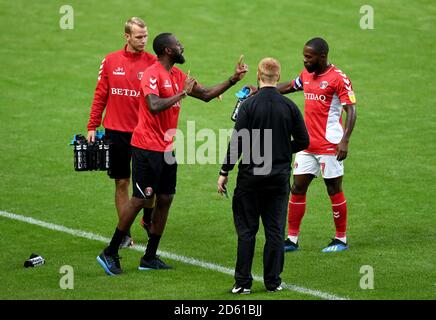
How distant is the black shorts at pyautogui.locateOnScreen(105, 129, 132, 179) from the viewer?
44.9 feet

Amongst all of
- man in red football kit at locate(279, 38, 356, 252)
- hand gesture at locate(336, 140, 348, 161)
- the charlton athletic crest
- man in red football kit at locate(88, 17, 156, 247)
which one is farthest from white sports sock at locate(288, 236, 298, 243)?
the charlton athletic crest

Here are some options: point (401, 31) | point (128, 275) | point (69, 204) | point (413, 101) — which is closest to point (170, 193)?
point (128, 275)

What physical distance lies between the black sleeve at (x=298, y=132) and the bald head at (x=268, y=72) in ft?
1.20

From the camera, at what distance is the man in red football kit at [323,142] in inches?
530

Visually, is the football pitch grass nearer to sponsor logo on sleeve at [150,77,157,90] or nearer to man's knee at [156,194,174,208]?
man's knee at [156,194,174,208]

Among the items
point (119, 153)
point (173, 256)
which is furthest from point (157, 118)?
point (173, 256)

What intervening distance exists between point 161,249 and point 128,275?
1436mm

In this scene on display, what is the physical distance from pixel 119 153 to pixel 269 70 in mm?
3189

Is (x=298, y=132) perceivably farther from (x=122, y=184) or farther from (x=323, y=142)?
(x=122, y=184)

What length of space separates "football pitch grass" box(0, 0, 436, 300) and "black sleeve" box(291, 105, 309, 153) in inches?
61.7

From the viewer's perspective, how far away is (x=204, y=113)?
21156mm

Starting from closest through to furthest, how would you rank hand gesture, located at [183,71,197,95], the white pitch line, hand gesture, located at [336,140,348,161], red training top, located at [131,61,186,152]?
the white pitch line → hand gesture, located at [183,71,197,95] → red training top, located at [131,61,186,152] → hand gesture, located at [336,140,348,161]

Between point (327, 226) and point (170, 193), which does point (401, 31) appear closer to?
point (327, 226)

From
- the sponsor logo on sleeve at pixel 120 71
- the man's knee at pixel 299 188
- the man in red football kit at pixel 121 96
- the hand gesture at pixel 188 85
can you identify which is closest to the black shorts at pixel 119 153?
the man in red football kit at pixel 121 96
